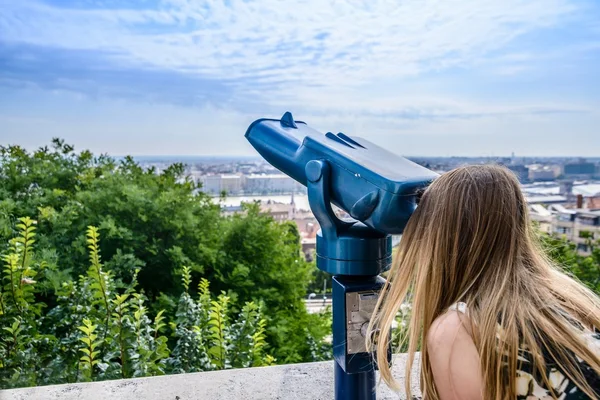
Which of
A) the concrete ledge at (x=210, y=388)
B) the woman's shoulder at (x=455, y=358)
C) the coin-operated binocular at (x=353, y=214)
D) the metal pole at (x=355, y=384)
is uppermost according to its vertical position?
the coin-operated binocular at (x=353, y=214)

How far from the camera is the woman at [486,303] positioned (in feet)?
2.90

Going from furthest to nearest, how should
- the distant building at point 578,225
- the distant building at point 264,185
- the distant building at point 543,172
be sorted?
the distant building at point 578,225
the distant building at point 264,185
the distant building at point 543,172

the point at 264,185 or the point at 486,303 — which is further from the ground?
the point at 264,185

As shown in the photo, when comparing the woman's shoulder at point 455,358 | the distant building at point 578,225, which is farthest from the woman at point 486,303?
the distant building at point 578,225

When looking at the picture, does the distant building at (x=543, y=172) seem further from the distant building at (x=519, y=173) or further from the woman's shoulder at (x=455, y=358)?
the woman's shoulder at (x=455, y=358)

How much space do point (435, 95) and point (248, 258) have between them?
1253 millimetres

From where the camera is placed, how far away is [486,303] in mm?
930

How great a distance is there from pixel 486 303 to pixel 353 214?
0.88 ft

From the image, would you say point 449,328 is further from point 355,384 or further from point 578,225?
→ point 578,225

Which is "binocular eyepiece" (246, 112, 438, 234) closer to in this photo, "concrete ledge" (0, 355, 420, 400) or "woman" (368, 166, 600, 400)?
"woman" (368, 166, 600, 400)

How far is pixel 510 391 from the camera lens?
0.88m

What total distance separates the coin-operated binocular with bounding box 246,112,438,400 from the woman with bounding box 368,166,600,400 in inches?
1.6

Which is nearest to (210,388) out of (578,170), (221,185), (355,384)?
(355,384)

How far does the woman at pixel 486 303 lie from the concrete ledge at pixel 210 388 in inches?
21.3
